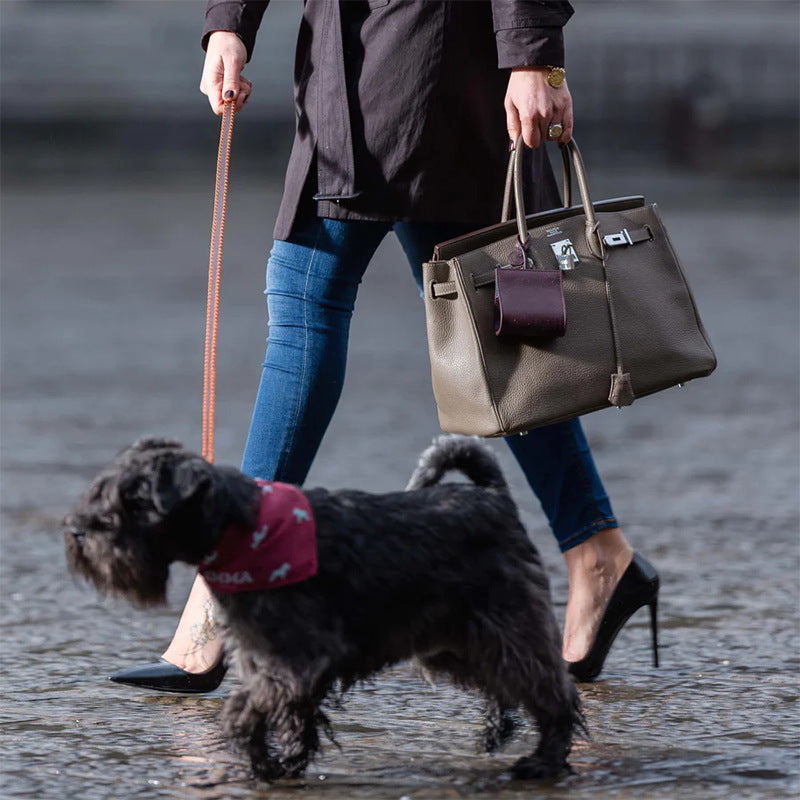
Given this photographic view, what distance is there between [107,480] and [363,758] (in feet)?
2.93

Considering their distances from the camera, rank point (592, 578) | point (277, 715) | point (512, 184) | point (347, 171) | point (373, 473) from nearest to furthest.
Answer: point (277, 715)
point (512, 184)
point (347, 171)
point (592, 578)
point (373, 473)

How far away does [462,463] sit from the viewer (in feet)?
12.1

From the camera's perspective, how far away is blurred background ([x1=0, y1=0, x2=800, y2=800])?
3.54m

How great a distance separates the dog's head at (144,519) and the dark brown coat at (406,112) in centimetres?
111

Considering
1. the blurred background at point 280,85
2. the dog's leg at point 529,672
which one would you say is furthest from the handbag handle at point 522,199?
the blurred background at point 280,85

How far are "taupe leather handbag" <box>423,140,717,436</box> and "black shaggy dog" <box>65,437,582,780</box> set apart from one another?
0.23 meters

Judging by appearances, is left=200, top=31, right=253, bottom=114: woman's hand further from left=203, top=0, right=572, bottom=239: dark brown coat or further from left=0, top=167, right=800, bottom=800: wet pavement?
left=0, top=167, right=800, bottom=800: wet pavement

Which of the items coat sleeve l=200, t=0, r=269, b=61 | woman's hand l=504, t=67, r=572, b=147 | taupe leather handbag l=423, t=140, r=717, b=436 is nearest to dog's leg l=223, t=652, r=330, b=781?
taupe leather handbag l=423, t=140, r=717, b=436

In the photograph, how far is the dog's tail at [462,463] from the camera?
365cm

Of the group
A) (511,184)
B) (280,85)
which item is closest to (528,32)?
(511,184)

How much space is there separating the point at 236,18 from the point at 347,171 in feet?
1.77

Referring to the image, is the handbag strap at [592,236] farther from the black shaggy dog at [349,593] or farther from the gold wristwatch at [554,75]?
the black shaggy dog at [349,593]

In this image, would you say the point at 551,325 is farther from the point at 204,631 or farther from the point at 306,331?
the point at 204,631

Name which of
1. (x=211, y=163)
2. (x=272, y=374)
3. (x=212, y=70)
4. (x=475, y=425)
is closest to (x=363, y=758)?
(x=475, y=425)
